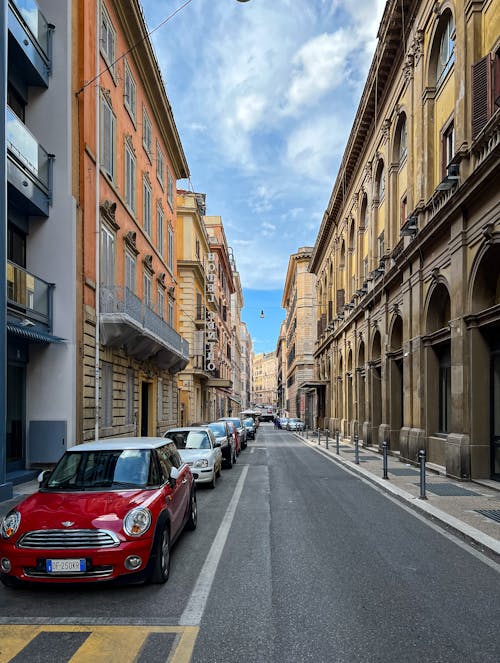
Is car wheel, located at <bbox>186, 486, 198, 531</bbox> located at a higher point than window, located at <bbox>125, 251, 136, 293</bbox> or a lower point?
lower

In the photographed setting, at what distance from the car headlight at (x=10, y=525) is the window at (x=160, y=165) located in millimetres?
23994

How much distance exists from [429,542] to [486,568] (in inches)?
52.3

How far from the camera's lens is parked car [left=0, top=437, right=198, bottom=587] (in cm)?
558

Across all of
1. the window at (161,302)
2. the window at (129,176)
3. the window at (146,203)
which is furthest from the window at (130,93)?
the window at (161,302)

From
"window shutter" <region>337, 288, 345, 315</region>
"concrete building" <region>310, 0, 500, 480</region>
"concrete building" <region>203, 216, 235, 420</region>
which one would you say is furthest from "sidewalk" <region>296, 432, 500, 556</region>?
"concrete building" <region>203, 216, 235, 420</region>

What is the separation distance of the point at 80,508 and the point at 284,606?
2.33m

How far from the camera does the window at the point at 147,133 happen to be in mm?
24953

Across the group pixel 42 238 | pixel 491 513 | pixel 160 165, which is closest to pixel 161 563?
pixel 491 513

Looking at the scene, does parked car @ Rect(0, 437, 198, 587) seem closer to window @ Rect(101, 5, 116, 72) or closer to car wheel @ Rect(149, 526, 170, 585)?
car wheel @ Rect(149, 526, 170, 585)

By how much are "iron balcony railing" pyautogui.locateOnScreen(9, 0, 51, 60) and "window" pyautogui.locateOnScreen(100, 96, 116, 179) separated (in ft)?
9.37

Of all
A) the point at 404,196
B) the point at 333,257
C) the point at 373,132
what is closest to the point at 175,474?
the point at 404,196

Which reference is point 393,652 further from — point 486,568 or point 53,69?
point 53,69

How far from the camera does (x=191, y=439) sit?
48.3 feet

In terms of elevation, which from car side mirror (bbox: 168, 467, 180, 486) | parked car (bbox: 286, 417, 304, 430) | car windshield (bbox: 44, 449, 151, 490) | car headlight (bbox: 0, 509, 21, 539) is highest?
car windshield (bbox: 44, 449, 151, 490)
